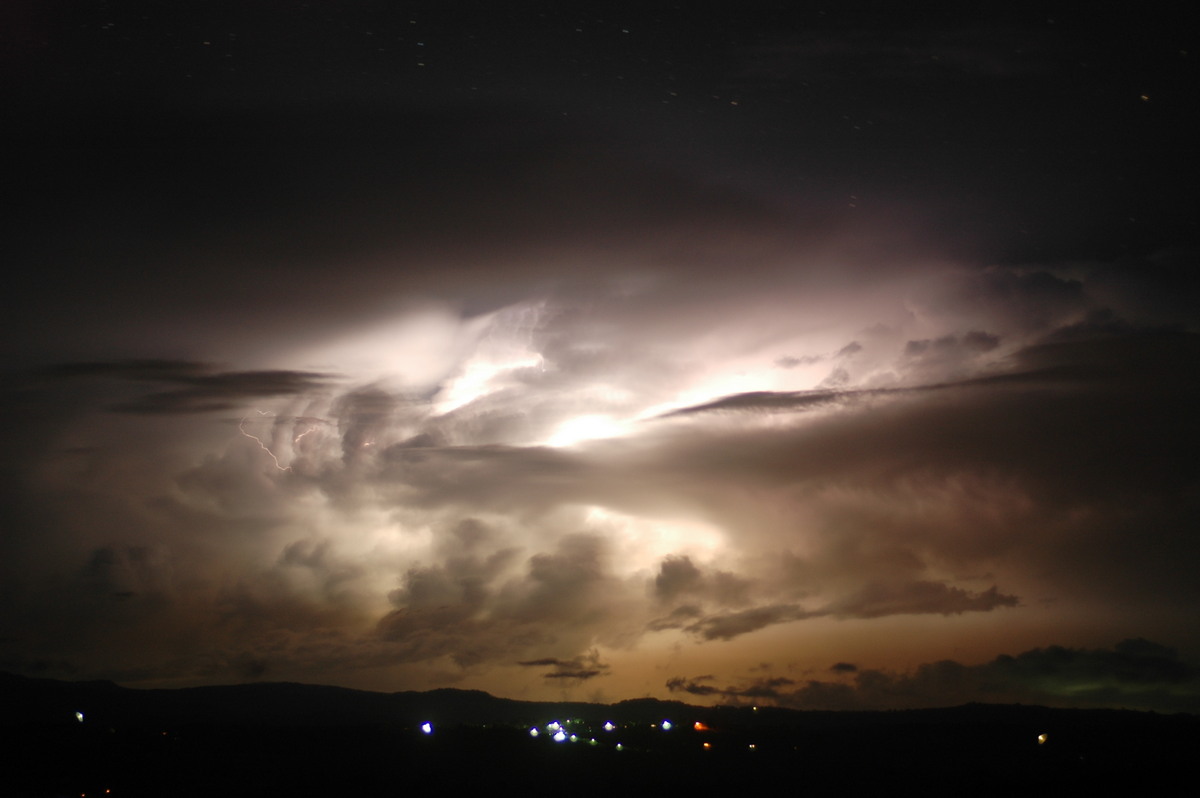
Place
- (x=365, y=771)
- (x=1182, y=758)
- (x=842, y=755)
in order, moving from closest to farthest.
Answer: (x=365, y=771) < (x=1182, y=758) < (x=842, y=755)

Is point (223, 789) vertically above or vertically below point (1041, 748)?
above

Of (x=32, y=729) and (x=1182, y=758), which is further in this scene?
(x=1182, y=758)

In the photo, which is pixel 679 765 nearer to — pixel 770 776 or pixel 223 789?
pixel 770 776

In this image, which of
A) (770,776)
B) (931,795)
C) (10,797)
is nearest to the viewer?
(10,797)

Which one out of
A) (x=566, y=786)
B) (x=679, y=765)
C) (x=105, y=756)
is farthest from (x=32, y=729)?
(x=679, y=765)

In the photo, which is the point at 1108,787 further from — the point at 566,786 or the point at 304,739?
the point at 304,739

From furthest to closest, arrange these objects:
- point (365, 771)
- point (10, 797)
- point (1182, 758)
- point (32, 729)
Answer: point (1182, 758) → point (32, 729) → point (365, 771) → point (10, 797)

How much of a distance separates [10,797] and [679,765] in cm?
5319

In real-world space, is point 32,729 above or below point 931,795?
above

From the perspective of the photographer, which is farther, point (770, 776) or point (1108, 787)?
point (770, 776)

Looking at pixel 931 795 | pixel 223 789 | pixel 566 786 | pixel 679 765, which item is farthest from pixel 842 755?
pixel 223 789

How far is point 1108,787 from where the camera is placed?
7712 centimetres

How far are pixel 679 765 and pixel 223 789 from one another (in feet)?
132

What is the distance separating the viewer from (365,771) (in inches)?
3095
